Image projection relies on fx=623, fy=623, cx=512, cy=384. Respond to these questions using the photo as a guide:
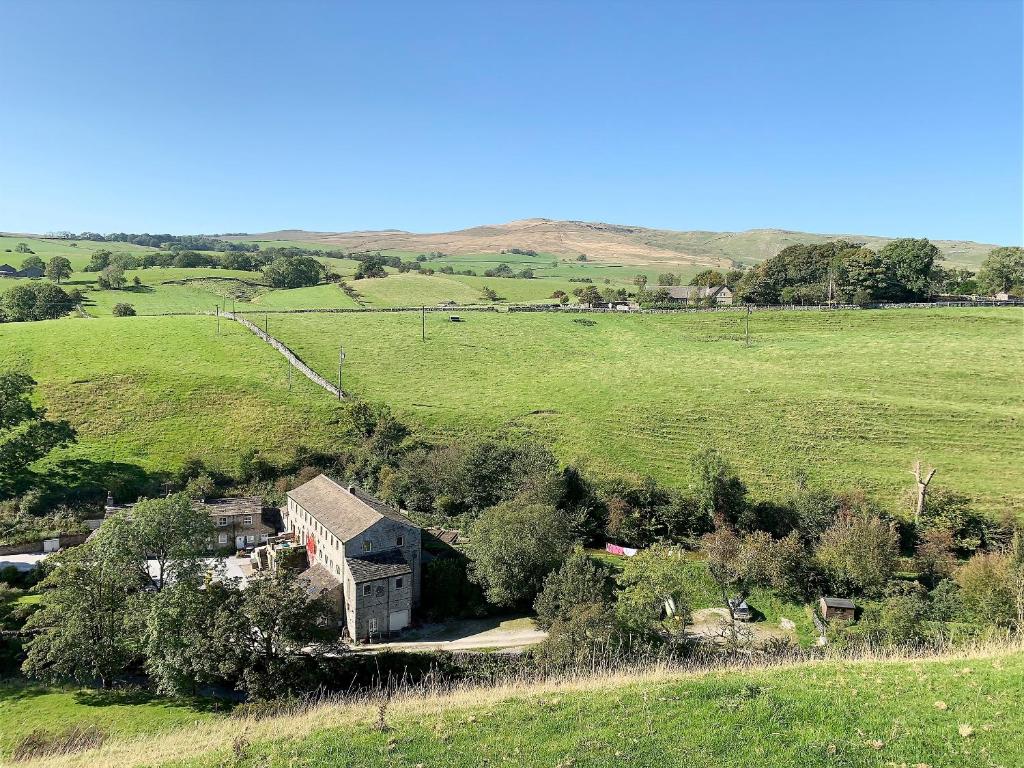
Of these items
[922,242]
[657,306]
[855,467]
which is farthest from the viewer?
[657,306]

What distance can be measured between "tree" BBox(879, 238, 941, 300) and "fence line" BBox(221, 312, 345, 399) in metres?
93.9

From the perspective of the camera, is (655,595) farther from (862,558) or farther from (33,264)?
(33,264)

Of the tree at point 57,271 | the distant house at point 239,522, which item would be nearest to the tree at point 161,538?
the distant house at point 239,522

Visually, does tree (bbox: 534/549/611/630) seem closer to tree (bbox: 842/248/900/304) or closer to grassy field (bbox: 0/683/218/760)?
grassy field (bbox: 0/683/218/760)

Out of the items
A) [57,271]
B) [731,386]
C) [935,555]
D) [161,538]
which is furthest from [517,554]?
[57,271]

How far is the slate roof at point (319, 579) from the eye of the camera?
4010 centimetres

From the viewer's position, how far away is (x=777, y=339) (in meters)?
92.9

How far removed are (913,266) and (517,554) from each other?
99.0 meters

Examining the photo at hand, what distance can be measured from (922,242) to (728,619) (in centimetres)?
9700

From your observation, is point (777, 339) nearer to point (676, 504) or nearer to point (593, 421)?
point (593, 421)

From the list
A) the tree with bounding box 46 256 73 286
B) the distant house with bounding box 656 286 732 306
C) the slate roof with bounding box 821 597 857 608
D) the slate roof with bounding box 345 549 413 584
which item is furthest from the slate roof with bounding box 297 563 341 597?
the tree with bounding box 46 256 73 286

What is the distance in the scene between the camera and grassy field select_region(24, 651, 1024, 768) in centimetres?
1514

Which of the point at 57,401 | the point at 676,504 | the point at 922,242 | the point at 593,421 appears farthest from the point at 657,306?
the point at 57,401

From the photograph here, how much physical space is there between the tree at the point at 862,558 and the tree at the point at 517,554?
57.3ft
